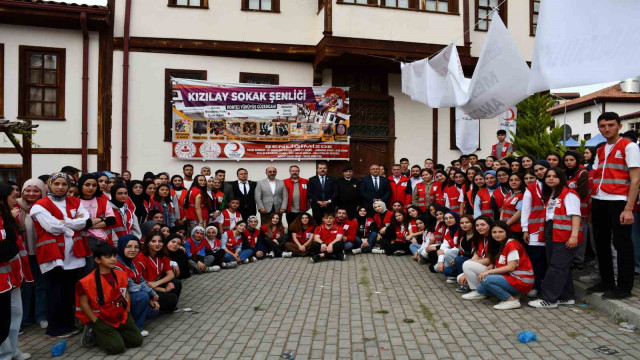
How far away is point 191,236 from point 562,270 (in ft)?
20.0

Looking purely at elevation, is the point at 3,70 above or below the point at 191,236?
above

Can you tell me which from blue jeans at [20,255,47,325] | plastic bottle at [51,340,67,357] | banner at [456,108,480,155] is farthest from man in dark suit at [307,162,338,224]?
plastic bottle at [51,340,67,357]

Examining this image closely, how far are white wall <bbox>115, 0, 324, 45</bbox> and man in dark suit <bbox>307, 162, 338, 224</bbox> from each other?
14.1ft

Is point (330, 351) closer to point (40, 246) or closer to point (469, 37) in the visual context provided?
point (40, 246)

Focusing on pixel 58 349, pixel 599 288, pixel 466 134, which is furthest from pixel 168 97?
pixel 599 288

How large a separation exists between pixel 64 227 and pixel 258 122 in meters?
7.92

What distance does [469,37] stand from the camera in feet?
42.1

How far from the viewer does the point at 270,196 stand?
1022 cm

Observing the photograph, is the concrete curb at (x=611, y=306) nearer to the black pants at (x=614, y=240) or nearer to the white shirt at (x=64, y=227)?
the black pants at (x=614, y=240)

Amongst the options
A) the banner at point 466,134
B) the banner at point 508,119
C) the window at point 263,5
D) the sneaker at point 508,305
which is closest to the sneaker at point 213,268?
the sneaker at point 508,305

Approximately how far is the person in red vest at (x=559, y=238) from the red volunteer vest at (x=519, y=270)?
20 cm

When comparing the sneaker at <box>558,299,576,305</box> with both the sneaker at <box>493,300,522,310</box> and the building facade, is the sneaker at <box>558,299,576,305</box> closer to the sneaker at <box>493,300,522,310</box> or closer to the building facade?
the sneaker at <box>493,300,522,310</box>

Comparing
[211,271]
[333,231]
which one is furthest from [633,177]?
[211,271]

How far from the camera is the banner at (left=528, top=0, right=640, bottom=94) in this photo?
4.17 m
